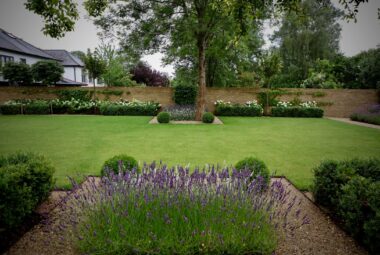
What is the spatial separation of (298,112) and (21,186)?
61.9 feet

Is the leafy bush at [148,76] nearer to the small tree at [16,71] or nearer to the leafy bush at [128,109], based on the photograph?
the small tree at [16,71]

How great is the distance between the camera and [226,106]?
19.0 m

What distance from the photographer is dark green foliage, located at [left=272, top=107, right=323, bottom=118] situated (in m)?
18.9

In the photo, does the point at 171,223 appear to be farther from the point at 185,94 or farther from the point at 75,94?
the point at 75,94

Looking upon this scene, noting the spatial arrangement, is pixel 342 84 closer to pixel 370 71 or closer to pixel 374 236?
pixel 370 71

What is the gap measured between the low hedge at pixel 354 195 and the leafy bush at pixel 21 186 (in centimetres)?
361

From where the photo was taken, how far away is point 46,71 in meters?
21.4

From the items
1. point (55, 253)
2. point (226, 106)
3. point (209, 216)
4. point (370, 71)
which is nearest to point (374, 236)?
point (209, 216)

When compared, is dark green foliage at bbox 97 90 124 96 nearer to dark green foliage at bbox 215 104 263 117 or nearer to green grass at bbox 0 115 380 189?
dark green foliage at bbox 215 104 263 117

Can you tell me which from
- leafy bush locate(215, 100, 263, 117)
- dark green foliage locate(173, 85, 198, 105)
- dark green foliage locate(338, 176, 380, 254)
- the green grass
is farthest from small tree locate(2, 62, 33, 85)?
dark green foliage locate(338, 176, 380, 254)

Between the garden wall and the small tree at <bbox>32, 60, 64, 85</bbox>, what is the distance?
172 cm

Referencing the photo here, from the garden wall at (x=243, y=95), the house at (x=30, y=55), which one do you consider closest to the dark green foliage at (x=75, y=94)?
the garden wall at (x=243, y=95)

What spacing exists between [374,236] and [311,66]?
32.9m

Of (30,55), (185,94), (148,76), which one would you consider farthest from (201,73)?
(30,55)
